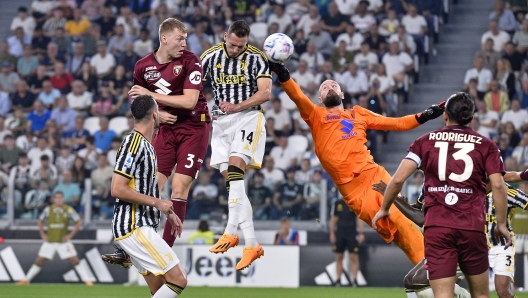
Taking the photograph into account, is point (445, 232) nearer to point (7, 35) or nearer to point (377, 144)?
point (377, 144)

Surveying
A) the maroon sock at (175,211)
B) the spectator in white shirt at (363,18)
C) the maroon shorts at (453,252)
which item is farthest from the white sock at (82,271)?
the maroon shorts at (453,252)

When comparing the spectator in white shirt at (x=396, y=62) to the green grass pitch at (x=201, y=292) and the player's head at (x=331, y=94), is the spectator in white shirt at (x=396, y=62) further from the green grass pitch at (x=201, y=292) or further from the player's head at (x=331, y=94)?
the player's head at (x=331, y=94)

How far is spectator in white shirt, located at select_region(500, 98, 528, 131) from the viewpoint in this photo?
19156 millimetres

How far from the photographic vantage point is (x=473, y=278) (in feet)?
25.6

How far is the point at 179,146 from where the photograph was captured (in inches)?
410

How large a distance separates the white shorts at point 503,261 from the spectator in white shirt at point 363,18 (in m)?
11.1

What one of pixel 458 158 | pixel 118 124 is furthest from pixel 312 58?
pixel 458 158

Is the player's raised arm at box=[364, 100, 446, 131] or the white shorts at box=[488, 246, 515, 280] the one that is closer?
the player's raised arm at box=[364, 100, 446, 131]

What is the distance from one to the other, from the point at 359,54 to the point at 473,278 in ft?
46.2

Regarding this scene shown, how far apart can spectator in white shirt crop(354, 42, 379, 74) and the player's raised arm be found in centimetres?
1038

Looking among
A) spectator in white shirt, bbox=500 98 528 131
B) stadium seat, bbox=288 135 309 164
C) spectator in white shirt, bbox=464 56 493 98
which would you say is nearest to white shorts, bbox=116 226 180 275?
stadium seat, bbox=288 135 309 164

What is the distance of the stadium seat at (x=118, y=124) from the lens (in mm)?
21178

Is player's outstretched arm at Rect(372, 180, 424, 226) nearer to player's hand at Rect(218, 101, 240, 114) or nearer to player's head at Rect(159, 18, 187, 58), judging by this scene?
player's hand at Rect(218, 101, 240, 114)

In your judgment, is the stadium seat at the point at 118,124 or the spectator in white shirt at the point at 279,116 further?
the stadium seat at the point at 118,124
